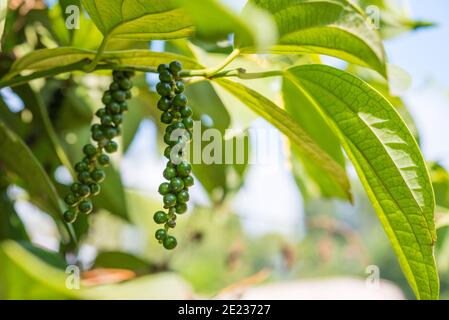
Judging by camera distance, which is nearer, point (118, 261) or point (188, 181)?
point (188, 181)

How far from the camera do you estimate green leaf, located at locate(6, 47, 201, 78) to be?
1.63 ft

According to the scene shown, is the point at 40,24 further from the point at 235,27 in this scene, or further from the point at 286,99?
the point at 235,27

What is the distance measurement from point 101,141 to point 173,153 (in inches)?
4.0

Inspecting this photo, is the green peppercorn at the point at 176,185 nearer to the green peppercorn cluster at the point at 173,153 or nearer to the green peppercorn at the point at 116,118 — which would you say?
the green peppercorn cluster at the point at 173,153

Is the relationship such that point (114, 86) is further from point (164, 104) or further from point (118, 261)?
point (118, 261)

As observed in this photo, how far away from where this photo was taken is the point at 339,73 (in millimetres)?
488

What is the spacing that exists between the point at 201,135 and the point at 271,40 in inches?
19.8

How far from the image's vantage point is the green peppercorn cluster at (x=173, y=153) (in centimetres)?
44

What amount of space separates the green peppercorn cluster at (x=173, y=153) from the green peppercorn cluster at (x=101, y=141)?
6 cm

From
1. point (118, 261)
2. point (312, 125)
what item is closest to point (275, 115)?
point (312, 125)

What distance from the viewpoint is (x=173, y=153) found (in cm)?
45

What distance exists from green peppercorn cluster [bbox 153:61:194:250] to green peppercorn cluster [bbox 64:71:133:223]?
0.06 metres

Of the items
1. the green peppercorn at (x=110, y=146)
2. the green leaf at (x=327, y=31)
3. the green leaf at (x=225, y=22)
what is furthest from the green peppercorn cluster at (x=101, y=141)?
the green leaf at (x=225, y=22)
